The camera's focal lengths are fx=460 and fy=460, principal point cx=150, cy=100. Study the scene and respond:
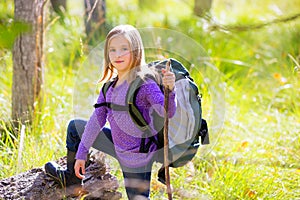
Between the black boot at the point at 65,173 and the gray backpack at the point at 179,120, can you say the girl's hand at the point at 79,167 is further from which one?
the gray backpack at the point at 179,120

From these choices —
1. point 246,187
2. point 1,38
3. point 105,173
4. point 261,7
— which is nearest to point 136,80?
point 105,173

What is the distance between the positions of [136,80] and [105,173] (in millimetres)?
525

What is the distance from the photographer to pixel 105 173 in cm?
217

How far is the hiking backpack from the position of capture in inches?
74.4

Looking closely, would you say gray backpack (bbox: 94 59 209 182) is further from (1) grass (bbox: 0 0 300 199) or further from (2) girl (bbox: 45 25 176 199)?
(1) grass (bbox: 0 0 300 199)

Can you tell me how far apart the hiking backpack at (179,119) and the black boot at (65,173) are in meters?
0.34

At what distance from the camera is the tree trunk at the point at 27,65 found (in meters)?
2.71

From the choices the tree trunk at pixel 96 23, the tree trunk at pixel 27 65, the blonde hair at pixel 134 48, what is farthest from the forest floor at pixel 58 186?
the tree trunk at pixel 96 23

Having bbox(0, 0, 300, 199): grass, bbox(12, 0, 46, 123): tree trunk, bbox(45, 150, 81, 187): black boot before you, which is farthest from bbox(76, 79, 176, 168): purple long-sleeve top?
bbox(12, 0, 46, 123): tree trunk

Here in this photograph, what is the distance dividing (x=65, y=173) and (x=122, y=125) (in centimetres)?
36

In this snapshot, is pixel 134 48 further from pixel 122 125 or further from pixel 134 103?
pixel 122 125

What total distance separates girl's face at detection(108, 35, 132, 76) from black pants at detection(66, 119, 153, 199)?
350 mm

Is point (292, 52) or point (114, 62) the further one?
point (292, 52)

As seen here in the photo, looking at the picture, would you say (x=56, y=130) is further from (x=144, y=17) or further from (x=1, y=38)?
(x=144, y=17)
